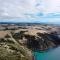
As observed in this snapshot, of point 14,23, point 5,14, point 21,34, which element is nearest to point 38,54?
point 21,34

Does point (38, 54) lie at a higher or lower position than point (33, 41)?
lower

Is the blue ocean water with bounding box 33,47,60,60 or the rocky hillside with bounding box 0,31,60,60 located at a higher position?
the rocky hillside with bounding box 0,31,60,60

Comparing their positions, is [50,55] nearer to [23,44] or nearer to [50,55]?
[50,55]

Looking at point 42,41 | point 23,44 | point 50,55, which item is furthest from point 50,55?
point 23,44

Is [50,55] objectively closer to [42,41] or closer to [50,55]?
[50,55]

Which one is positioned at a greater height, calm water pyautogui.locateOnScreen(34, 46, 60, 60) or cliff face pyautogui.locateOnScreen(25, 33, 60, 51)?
cliff face pyautogui.locateOnScreen(25, 33, 60, 51)

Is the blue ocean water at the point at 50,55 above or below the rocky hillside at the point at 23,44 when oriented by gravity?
below

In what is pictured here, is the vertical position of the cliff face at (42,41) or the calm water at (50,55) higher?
the cliff face at (42,41)

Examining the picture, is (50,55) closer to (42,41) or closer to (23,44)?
(42,41)

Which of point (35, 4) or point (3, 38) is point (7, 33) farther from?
point (35, 4)

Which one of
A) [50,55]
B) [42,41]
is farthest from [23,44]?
[50,55]

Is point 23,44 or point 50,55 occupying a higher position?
point 23,44
